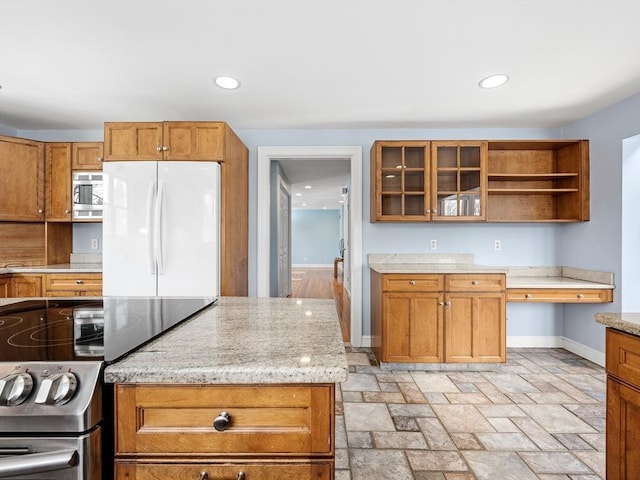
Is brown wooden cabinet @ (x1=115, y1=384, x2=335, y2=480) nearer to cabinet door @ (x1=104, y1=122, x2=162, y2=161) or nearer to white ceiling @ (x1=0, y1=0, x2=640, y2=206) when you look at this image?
white ceiling @ (x1=0, y1=0, x2=640, y2=206)

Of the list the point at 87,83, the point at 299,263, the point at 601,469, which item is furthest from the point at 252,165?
the point at 299,263

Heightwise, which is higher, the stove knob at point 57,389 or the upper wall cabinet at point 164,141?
the upper wall cabinet at point 164,141

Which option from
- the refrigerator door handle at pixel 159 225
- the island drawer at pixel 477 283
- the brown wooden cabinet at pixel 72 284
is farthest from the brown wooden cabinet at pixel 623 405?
the brown wooden cabinet at pixel 72 284

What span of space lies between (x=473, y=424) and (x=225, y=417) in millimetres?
1966

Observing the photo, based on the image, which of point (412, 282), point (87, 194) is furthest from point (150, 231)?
point (412, 282)

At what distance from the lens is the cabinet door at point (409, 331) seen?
2.93m

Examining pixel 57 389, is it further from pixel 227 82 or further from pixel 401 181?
pixel 401 181

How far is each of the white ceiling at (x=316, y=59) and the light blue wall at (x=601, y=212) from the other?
18 centimetres

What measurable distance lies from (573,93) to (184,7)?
9.56 feet

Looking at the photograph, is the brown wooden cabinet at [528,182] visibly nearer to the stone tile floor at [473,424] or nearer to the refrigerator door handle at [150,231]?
the stone tile floor at [473,424]

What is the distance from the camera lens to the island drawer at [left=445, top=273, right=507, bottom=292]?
290 cm

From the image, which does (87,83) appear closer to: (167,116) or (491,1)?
(167,116)

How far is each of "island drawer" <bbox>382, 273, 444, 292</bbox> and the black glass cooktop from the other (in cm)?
177

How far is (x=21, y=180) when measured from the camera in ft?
10.6
